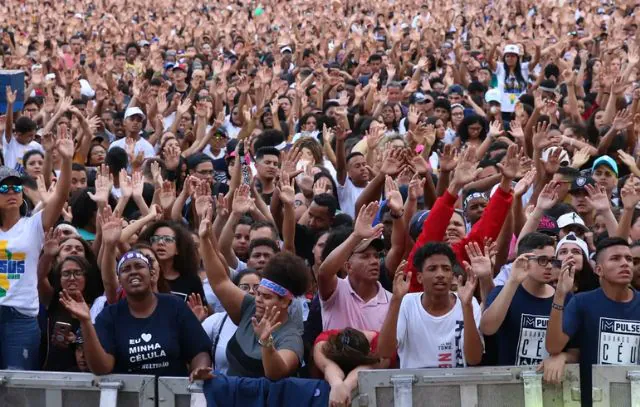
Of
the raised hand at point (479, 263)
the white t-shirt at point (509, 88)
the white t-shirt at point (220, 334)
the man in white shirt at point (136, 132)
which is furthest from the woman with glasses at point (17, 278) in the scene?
the white t-shirt at point (509, 88)

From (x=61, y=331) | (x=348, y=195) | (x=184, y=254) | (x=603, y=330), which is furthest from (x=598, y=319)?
(x=348, y=195)

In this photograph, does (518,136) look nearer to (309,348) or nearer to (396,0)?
(309,348)

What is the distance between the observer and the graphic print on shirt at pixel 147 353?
602 centimetres

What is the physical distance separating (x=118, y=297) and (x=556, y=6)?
1572 centimetres

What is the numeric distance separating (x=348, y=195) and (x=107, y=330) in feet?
12.5

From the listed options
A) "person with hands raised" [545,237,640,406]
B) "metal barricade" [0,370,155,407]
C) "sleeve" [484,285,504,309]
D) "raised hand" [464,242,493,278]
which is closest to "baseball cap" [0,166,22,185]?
"metal barricade" [0,370,155,407]

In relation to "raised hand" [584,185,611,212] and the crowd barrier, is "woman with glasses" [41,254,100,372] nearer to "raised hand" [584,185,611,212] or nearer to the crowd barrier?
the crowd barrier

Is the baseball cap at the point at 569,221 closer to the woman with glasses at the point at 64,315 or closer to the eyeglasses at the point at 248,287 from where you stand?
the eyeglasses at the point at 248,287

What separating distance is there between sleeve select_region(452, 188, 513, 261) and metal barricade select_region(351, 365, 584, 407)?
5.65 feet

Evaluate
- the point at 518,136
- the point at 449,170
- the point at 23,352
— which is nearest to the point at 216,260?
the point at 23,352

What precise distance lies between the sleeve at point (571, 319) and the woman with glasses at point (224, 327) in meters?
1.50

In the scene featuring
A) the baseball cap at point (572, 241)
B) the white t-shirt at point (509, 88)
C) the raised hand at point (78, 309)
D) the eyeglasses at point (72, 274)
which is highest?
the white t-shirt at point (509, 88)

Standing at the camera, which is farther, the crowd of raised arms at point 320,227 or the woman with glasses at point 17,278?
the woman with glasses at point 17,278

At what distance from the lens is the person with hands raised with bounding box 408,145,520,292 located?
692 cm
